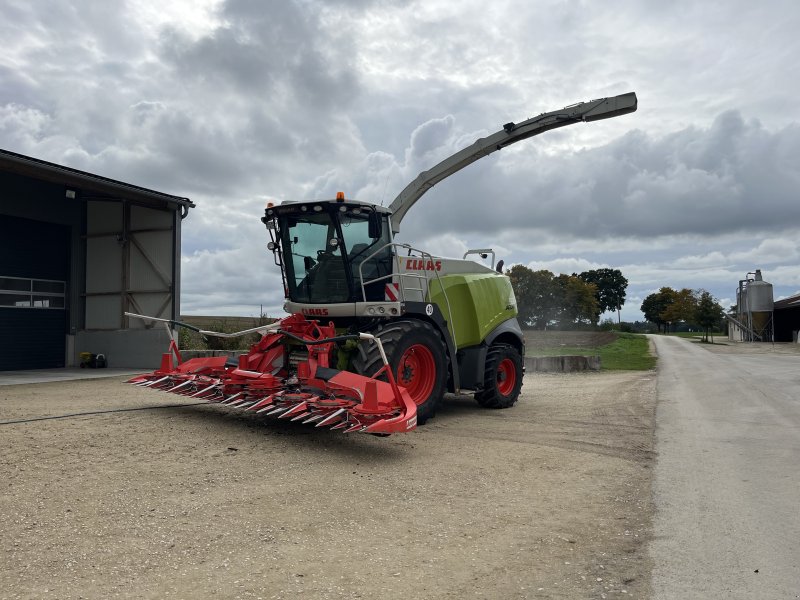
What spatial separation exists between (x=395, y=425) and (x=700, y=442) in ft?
14.9

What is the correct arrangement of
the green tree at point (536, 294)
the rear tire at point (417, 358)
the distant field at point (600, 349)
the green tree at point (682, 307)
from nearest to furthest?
the rear tire at point (417, 358) < the distant field at point (600, 349) < the green tree at point (536, 294) < the green tree at point (682, 307)

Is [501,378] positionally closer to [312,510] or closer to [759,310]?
[312,510]

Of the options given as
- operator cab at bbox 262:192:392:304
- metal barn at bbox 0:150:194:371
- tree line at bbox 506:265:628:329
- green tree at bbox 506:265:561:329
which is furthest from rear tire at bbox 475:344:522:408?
green tree at bbox 506:265:561:329

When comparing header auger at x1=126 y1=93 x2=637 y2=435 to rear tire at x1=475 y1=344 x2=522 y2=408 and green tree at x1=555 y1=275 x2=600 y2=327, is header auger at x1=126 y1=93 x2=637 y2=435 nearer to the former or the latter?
rear tire at x1=475 y1=344 x2=522 y2=408

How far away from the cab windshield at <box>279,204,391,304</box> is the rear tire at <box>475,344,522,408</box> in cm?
283

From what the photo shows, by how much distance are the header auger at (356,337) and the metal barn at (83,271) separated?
11.0 meters

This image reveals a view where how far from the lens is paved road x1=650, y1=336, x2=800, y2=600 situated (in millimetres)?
4023

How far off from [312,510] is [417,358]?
4090 mm

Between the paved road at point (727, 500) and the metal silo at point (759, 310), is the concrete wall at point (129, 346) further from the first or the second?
the metal silo at point (759, 310)

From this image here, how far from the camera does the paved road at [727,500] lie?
4.02 m

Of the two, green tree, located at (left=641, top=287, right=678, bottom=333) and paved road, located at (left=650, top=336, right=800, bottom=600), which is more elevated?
green tree, located at (left=641, top=287, right=678, bottom=333)

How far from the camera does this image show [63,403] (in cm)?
1090

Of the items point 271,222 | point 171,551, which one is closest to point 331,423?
point 171,551

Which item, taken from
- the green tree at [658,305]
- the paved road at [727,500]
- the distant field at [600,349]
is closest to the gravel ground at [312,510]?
the paved road at [727,500]
